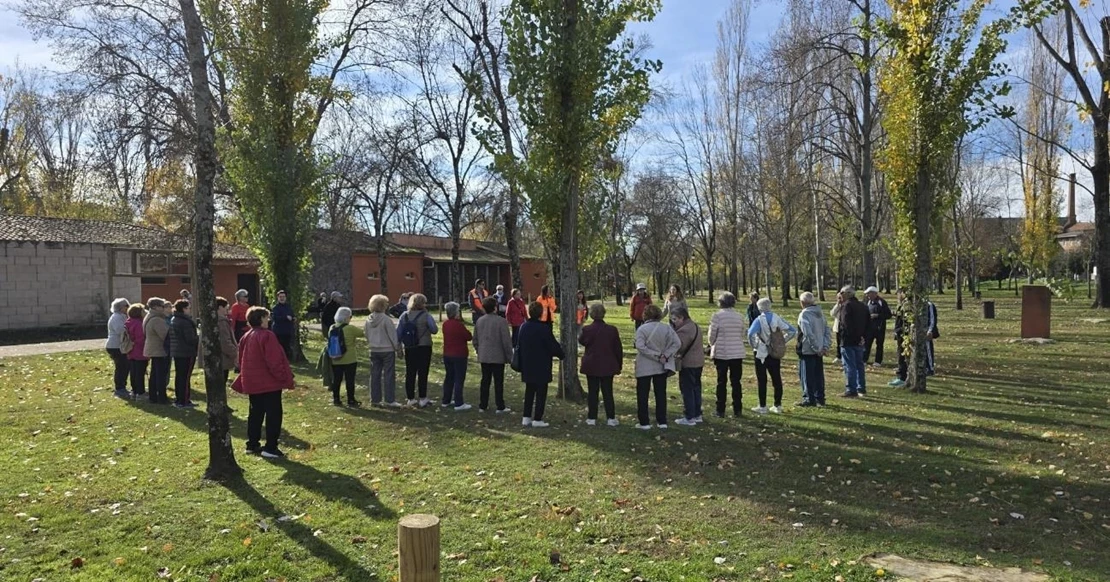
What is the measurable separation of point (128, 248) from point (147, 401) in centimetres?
1871

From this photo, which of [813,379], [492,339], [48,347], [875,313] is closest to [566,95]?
[492,339]

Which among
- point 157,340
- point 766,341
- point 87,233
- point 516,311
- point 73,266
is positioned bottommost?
point 766,341

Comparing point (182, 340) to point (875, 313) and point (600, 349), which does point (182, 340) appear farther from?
point (875, 313)

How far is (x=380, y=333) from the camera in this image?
1058 cm

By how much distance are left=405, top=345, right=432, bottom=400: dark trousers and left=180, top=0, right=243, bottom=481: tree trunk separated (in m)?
4.11

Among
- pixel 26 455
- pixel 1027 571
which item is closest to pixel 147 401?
pixel 26 455

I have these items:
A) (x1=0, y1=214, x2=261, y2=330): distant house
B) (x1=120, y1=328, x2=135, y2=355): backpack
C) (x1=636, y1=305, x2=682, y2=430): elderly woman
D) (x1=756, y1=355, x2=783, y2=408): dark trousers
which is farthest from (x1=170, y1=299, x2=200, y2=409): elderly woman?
(x1=0, y1=214, x2=261, y2=330): distant house

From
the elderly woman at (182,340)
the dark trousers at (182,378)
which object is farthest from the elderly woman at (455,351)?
the dark trousers at (182,378)

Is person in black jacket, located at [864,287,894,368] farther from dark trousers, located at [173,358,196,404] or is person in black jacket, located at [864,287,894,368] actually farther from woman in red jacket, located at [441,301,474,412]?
dark trousers, located at [173,358,196,404]

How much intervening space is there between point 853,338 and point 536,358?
5305 millimetres

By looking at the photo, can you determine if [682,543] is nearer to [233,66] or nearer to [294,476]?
[294,476]

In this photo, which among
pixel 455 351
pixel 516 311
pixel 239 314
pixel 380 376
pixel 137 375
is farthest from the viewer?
pixel 516 311

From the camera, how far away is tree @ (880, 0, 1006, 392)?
10.8 meters

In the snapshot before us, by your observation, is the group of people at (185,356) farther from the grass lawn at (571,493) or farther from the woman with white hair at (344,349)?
the woman with white hair at (344,349)
